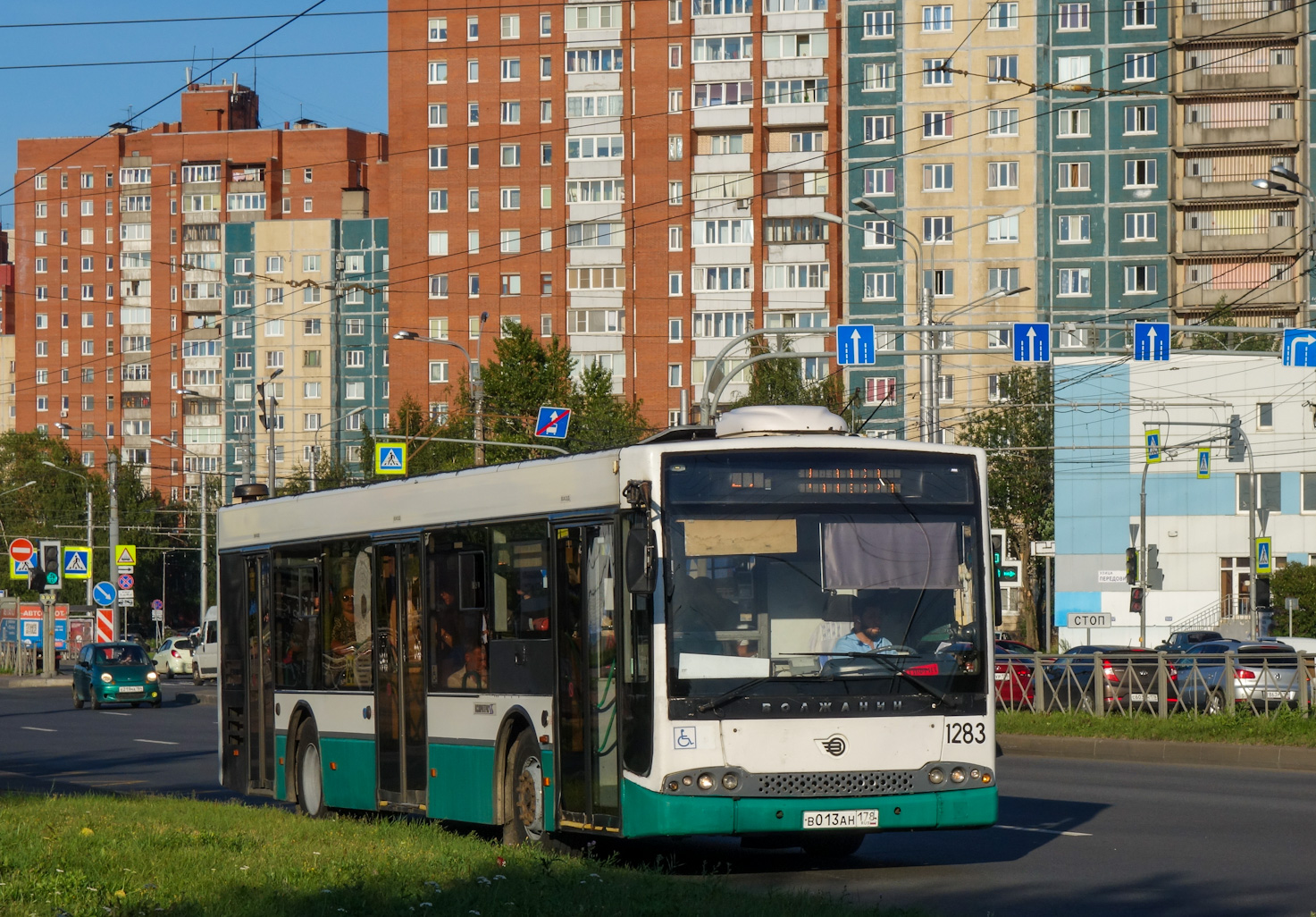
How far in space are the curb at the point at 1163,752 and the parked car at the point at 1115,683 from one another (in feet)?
4.77

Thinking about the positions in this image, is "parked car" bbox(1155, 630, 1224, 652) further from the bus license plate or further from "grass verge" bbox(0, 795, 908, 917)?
"grass verge" bbox(0, 795, 908, 917)

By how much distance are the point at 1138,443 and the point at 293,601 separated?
57.9 metres

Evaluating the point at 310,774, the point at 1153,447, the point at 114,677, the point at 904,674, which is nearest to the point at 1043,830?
the point at 904,674

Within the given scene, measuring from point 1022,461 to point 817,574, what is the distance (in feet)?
257

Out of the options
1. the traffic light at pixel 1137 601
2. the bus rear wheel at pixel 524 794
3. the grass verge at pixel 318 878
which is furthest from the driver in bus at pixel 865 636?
the traffic light at pixel 1137 601

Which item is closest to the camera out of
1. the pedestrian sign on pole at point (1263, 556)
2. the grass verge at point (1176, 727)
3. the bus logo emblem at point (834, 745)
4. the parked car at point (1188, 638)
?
the bus logo emblem at point (834, 745)

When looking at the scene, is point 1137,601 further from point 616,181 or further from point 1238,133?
point 616,181

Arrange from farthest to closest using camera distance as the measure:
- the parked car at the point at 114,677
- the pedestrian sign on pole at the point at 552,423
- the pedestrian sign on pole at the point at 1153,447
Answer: the pedestrian sign on pole at the point at 1153,447
the pedestrian sign on pole at the point at 552,423
the parked car at the point at 114,677

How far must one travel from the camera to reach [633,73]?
3989 inches

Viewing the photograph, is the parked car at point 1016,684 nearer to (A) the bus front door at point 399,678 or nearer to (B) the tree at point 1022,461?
(A) the bus front door at point 399,678

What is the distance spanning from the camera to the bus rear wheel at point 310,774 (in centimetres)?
1614

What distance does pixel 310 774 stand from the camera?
645 inches

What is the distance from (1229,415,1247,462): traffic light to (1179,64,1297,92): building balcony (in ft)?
84.3

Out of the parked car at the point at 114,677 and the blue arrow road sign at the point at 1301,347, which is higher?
the blue arrow road sign at the point at 1301,347
